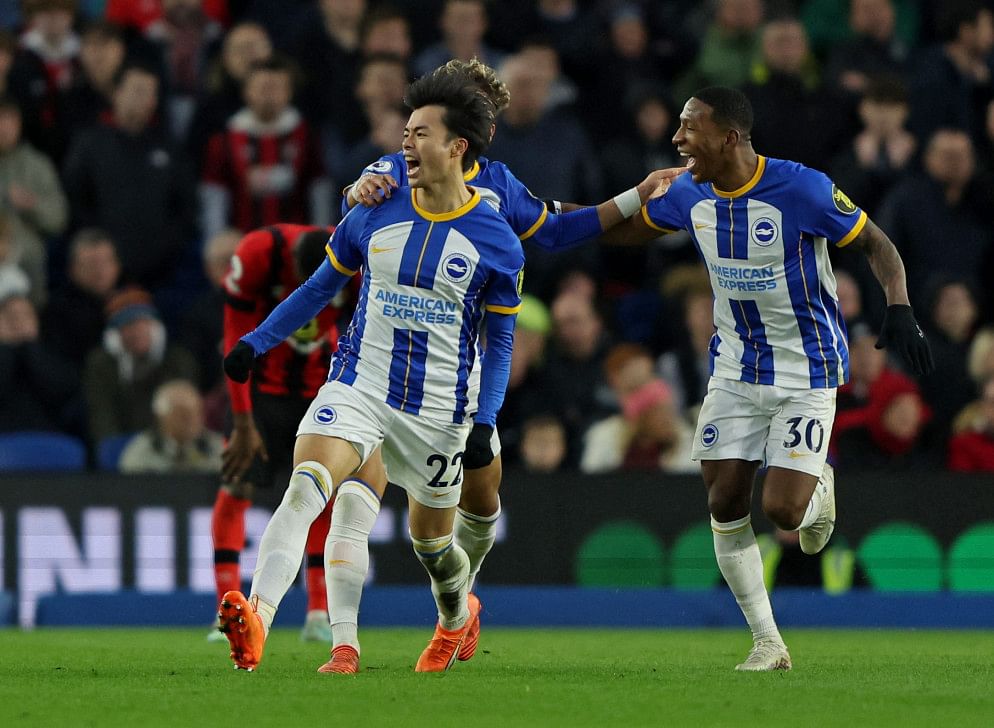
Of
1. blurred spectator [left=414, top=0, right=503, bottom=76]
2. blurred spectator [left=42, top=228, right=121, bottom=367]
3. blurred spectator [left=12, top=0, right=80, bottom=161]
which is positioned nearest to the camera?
blurred spectator [left=42, top=228, right=121, bottom=367]

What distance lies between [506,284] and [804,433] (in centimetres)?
152

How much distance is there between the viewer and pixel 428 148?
736cm

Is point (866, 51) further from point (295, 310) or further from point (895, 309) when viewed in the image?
point (295, 310)

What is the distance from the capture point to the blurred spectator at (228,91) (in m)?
14.5

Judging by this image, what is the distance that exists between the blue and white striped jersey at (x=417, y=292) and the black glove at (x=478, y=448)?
26 centimetres

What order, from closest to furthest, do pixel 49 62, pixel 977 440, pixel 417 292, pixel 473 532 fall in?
pixel 417 292
pixel 473 532
pixel 977 440
pixel 49 62

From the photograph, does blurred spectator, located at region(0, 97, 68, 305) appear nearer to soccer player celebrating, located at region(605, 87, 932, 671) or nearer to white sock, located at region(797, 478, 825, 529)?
soccer player celebrating, located at region(605, 87, 932, 671)

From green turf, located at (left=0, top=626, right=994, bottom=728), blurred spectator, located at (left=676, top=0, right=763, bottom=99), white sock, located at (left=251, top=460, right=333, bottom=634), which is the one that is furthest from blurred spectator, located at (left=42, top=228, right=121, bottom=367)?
white sock, located at (left=251, top=460, right=333, bottom=634)

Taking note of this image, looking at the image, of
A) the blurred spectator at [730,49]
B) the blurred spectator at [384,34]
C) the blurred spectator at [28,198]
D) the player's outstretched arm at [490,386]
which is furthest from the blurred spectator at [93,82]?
the player's outstretched arm at [490,386]

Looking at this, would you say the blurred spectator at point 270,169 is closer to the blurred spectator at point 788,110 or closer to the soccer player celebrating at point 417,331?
the blurred spectator at point 788,110

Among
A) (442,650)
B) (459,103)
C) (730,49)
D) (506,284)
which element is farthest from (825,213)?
(730,49)

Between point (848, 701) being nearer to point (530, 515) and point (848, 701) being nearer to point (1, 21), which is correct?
point (530, 515)

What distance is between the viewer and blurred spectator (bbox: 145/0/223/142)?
14984mm

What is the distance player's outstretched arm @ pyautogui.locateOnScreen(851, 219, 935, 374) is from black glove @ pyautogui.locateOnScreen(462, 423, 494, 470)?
1703 mm
